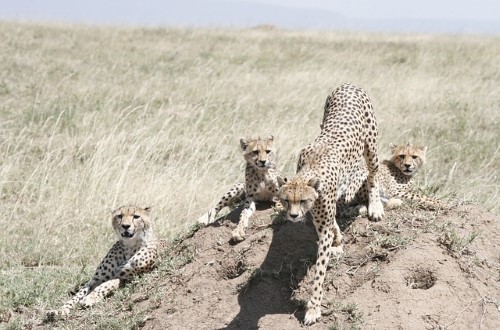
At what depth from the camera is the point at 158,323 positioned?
4.35 m

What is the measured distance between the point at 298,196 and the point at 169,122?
540 centimetres

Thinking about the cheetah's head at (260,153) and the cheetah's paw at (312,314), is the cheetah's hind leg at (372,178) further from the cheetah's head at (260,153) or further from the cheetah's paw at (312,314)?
the cheetah's paw at (312,314)

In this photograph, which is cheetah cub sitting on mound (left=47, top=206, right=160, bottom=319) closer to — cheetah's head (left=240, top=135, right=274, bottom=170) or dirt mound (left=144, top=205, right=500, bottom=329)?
dirt mound (left=144, top=205, right=500, bottom=329)

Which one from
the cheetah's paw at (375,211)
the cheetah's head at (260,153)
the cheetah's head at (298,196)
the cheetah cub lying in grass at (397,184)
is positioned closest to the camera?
the cheetah's head at (298,196)

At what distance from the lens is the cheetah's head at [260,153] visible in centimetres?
503

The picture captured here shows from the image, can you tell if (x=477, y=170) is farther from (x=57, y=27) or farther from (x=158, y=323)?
(x=57, y=27)

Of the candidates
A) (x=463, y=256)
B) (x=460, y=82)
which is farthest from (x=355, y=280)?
(x=460, y=82)

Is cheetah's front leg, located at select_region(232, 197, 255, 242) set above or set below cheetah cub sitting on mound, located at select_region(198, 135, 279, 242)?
below

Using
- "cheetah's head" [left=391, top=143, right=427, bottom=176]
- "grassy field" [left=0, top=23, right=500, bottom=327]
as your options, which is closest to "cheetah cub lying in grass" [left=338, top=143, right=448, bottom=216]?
"cheetah's head" [left=391, top=143, right=427, bottom=176]

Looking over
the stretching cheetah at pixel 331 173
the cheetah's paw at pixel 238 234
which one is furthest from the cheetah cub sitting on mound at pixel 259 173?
the stretching cheetah at pixel 331 173

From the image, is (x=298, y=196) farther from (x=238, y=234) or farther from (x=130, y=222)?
(x=130, y=222)

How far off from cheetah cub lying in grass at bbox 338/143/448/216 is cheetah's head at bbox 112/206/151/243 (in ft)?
4.48

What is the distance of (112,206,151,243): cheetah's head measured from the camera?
4.80 metres

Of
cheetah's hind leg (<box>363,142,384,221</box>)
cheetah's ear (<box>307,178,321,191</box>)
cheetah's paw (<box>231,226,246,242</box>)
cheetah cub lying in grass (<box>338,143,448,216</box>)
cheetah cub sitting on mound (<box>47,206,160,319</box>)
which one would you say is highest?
cheetah's ear (<box>307,178,321,191</box>)
